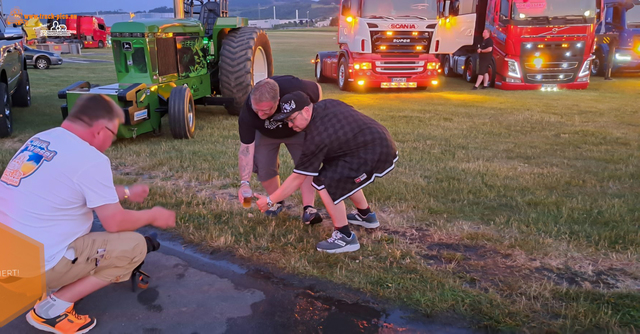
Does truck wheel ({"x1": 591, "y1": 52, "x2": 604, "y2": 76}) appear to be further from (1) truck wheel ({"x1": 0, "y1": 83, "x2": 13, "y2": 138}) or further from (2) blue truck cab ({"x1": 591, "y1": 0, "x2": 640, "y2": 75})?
(1) truck wheel ({"x1": 0, "y1": 83, "x2": 13, "y2": 138})

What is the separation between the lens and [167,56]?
27.4ft

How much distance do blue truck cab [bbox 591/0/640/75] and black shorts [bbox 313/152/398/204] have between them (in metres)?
17.1

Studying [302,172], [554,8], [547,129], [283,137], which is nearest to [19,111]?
[283,137]

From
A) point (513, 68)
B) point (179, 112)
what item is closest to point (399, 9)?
point (513, 68)

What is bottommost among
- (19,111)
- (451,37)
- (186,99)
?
(19,111)

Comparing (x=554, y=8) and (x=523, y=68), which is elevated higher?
(x=554, y=8)

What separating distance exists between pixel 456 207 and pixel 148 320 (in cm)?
310

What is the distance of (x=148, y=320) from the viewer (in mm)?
3031

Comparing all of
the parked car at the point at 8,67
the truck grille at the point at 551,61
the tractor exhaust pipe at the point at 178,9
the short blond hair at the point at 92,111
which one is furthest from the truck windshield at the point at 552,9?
the short blond hair at the point at 92,111

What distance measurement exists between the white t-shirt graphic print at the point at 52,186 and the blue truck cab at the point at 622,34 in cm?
1896

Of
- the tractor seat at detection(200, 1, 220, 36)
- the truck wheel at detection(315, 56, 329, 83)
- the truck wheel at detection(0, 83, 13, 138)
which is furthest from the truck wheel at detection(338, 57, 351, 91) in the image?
the truck wheel at detection(0, 83, 13, 138)

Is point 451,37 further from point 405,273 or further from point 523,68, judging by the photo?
point 405,273

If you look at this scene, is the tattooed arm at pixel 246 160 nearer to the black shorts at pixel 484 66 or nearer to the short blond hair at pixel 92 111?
the short blond hair at pixel 92 111

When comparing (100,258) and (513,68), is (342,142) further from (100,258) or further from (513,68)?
(513,68)
